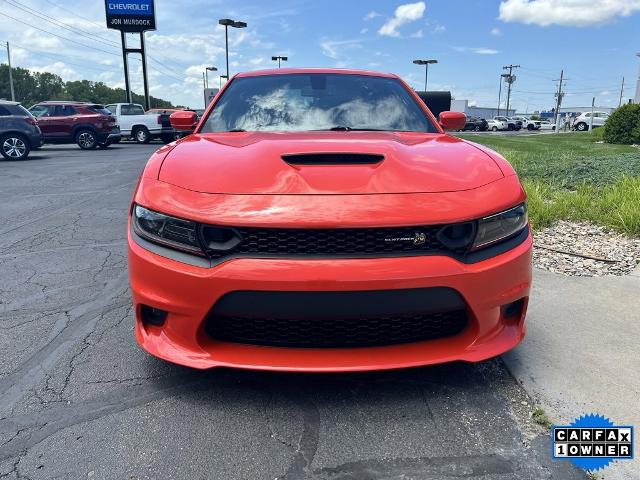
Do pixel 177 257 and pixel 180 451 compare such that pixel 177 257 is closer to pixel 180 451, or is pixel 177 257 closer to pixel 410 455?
pixel 180 451

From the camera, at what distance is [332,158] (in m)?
2.22

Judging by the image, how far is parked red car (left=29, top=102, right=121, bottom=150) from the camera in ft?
59.9

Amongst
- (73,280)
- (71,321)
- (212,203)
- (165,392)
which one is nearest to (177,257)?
(212,203)

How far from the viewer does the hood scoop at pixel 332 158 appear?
2.20 metres

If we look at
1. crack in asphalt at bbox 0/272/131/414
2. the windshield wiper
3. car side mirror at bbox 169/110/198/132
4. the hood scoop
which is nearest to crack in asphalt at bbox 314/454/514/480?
the hood scoop

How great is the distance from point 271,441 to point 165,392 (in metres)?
0.64

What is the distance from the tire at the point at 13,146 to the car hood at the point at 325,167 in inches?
576

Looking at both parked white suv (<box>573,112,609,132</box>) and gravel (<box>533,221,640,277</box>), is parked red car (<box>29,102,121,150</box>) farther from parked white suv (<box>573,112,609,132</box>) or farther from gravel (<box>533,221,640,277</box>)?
parked white suv (<box>573,112,609,132</box>)

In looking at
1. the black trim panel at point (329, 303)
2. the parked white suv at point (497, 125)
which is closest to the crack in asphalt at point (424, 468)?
the black trim panel at point (329, 303)

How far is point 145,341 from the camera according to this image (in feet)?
7.04

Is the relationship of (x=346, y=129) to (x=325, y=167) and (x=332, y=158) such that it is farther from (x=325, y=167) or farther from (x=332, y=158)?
(x=325, y=167)

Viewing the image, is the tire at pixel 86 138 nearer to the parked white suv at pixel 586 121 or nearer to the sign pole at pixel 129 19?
the sign pole at pixel 129 19

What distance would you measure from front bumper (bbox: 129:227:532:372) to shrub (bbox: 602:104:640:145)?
58.1 feet

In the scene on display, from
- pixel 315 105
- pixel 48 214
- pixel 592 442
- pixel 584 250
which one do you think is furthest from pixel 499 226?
pixel 48 214
